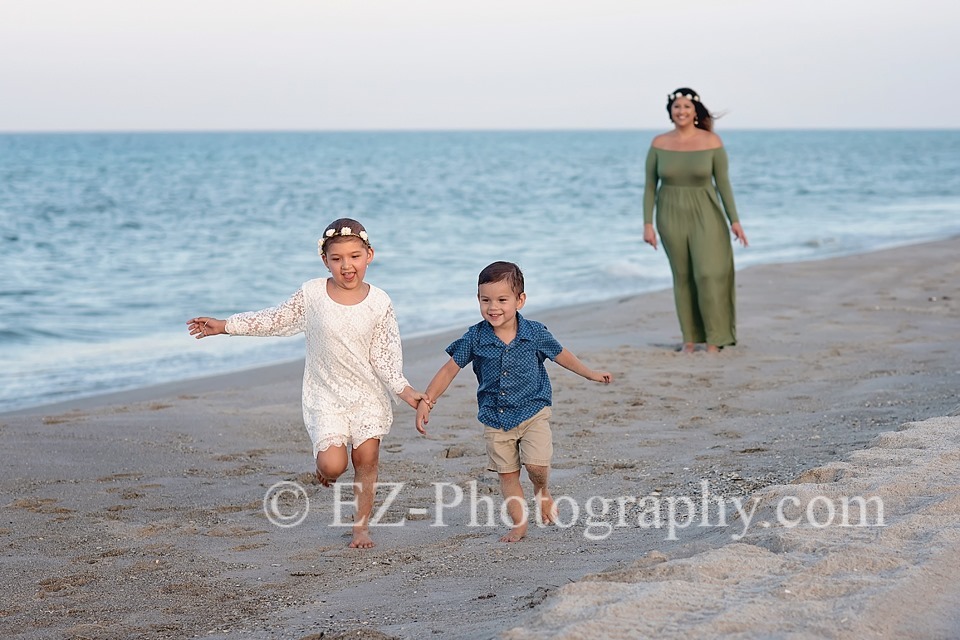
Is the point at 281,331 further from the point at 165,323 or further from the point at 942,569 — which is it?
the point at 165,323

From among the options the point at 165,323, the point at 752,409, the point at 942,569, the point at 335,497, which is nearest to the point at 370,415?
the point at 335,497

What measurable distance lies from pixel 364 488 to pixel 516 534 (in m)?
0.66

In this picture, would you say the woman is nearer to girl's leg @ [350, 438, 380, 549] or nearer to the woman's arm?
the woman's arm

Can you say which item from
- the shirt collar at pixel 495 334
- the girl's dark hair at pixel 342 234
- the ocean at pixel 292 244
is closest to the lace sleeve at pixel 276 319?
the girl's dark hair at pixel 342 234

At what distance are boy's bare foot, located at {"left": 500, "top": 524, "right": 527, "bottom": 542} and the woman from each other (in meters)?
4.40

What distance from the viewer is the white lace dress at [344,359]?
14.6 ft

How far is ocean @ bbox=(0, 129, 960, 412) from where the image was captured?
1098cm

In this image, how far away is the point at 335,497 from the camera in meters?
5.17

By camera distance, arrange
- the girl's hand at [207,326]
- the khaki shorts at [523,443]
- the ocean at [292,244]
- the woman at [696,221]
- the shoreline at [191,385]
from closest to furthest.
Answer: the khaki shorts at [523,443]
the girl's hand at [207,326]
the shoreline at [191,385]
the woman at [696,221]
the ocean at [292,244]

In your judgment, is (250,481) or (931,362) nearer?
(250,481)

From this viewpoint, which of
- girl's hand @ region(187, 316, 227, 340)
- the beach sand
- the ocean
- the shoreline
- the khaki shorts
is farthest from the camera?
the ocean

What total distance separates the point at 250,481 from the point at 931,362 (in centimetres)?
468

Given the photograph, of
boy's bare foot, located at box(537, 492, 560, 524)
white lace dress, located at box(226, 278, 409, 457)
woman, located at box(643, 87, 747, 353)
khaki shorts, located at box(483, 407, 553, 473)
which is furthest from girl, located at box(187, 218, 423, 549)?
woman, located at box(643, 87, 747, 353)

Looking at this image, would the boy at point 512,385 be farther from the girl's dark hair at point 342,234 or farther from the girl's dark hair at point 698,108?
the girl's dark hair at point 698,108
